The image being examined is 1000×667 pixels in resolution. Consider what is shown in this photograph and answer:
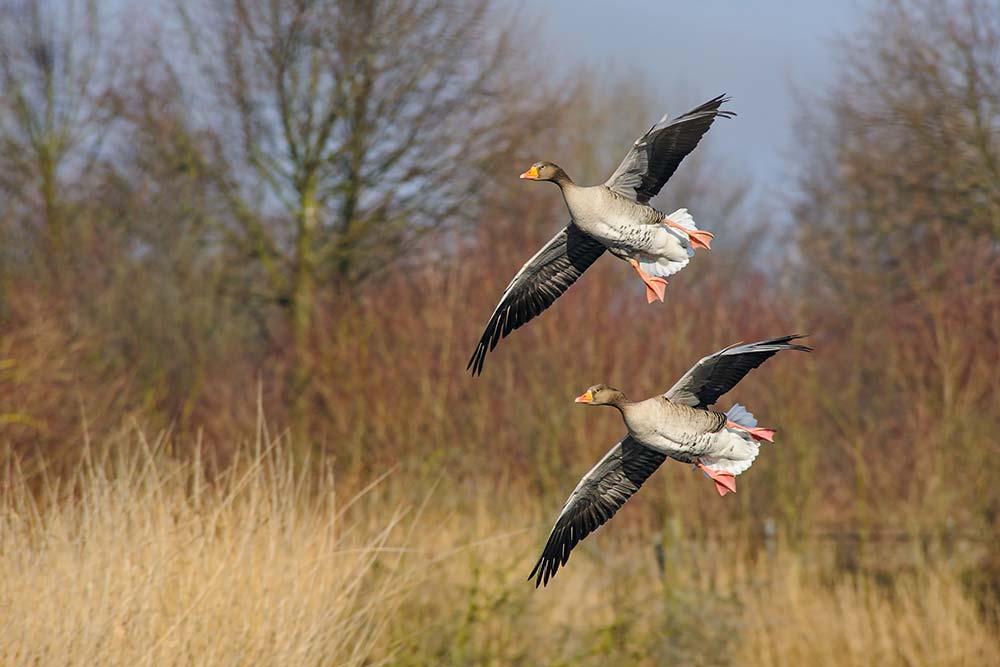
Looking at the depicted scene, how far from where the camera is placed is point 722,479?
171 cm

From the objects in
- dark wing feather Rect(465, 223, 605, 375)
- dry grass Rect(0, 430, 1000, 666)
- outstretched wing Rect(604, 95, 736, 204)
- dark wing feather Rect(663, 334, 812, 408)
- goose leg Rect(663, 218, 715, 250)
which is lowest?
dry grass Rect(0, 430, 1000, 666)

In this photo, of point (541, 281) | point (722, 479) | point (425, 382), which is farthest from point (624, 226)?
point (425, 382)

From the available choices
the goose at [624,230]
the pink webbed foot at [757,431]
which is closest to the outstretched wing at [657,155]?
the goose at [624,230]

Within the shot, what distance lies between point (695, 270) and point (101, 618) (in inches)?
768

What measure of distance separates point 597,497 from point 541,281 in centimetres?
39

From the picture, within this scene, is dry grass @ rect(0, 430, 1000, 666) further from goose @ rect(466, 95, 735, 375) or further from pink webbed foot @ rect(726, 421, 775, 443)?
pink webbed foot @ rect(726, 421, 775, 443)

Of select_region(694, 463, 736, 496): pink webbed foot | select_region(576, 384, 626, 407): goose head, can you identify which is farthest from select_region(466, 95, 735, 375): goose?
select_region(694, 463, 736, 496): pink webbed foot

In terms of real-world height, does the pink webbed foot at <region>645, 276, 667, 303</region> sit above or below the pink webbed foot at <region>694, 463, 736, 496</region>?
above

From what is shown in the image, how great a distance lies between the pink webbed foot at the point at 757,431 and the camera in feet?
5.54

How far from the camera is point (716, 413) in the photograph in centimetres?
192

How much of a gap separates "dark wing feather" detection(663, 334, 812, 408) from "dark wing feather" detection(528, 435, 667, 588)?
0.12m

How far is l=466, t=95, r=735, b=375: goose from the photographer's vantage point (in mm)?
1768

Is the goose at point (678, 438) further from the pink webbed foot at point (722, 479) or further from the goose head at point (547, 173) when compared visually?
the goose head at point (547, 173)

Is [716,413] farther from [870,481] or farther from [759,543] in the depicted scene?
[870,481]
